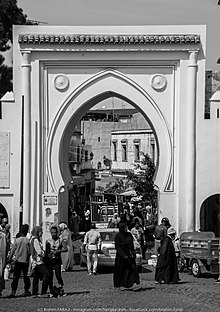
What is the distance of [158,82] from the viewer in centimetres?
2450

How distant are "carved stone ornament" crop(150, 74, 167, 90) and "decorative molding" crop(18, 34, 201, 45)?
1027 mm

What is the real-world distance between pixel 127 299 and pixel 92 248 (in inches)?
191

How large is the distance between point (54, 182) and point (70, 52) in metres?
3.84

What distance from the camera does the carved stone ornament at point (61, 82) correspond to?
24.6 m

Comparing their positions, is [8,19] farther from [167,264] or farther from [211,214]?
[167,264]

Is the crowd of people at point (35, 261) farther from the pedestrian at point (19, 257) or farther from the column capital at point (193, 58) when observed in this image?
the column capital at point (193, 58)

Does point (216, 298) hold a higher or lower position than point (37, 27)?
lower

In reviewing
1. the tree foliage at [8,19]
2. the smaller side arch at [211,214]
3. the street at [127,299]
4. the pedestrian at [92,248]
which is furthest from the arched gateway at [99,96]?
the tree foliage at [8,19]

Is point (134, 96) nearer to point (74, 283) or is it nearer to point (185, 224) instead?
Result: point (185, 224)

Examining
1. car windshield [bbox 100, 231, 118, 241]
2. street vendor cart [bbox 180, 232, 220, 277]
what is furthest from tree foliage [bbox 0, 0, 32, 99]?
street vendor cart [bbox 180, 232, 220, 277]

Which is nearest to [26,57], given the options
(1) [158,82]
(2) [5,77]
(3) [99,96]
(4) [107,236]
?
(3) [99,96]

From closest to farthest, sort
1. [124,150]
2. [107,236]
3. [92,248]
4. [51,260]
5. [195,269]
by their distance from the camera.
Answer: [51,260] → [195,269] → [92,248] → [107,236] → [124,150]

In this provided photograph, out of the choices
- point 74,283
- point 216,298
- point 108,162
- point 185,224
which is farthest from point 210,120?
point 108,162

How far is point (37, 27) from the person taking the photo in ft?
80.8
